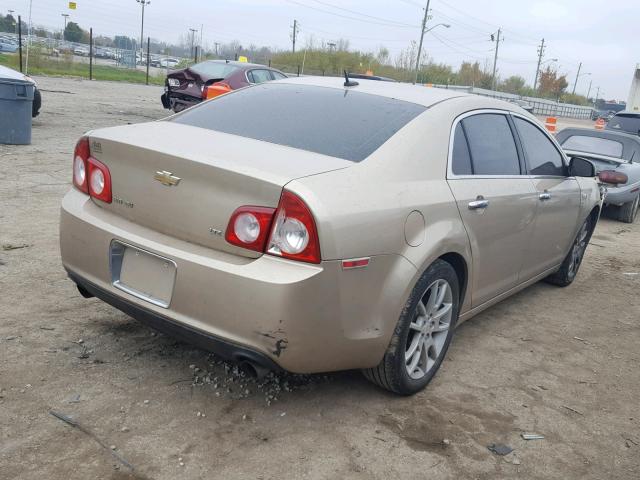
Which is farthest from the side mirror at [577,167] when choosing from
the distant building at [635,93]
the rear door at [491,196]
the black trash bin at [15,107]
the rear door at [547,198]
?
the distant building at [635,93]

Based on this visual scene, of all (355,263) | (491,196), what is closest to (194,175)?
(355,263)

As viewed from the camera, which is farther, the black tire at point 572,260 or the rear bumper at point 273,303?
the black tire at point 572,260

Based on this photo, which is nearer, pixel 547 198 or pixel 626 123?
pixel 547 198

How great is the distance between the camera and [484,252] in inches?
146

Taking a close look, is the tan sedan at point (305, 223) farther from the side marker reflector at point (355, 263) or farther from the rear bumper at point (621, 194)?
the rear bumper at point (621, 194)

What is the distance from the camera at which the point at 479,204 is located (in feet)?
11.6

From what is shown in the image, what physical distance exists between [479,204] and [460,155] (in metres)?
0.29

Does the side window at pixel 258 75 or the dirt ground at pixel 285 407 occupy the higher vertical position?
the side window at pixel 258 75

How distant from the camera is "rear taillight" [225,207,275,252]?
8.63ft

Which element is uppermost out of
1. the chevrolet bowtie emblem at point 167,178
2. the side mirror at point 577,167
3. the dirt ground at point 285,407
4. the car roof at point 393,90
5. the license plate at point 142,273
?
the car roof at point 393,90

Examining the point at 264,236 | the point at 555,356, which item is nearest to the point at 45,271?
the point at 264,236

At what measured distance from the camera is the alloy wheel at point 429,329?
129 inches

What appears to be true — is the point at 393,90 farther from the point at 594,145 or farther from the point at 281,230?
the point at 594,145

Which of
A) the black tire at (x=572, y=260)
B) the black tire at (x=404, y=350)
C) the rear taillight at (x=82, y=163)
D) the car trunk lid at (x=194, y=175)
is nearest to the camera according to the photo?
the car trunk lid at (x=194, y=175)
